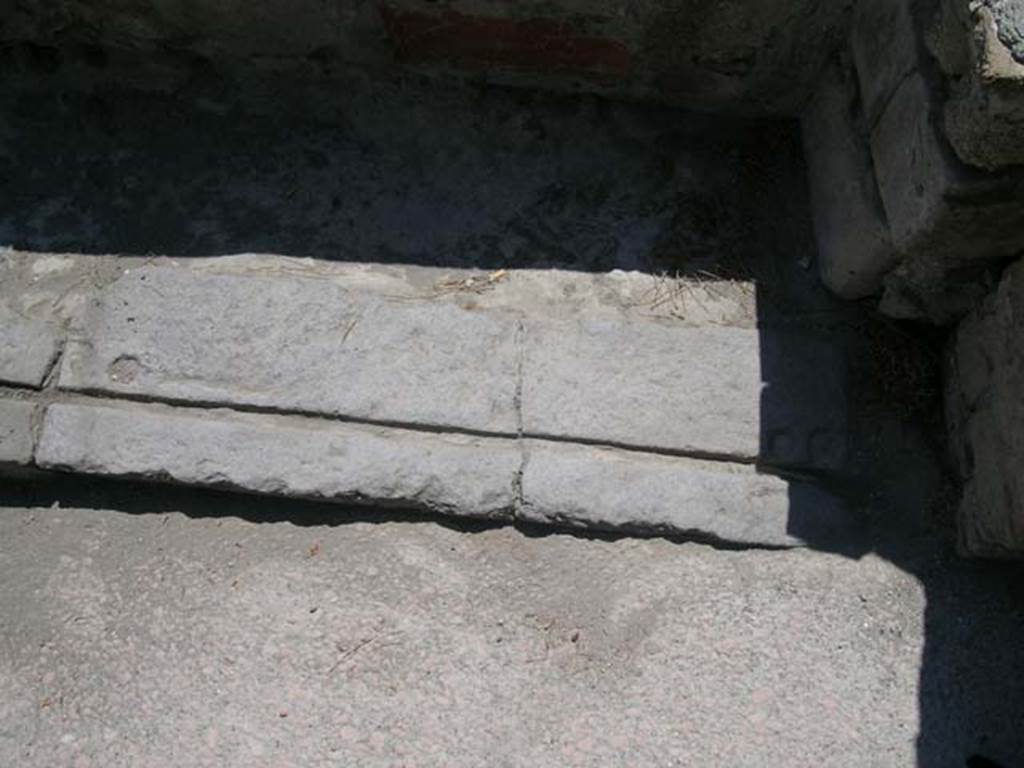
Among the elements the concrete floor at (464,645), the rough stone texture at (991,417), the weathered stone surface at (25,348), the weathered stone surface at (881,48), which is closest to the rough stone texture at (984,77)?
the weathered stone surface at (881,48)

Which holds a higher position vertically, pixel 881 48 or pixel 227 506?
pixel 881 48

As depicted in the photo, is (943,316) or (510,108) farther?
(510,108)

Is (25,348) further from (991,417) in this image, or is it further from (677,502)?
(991,417)

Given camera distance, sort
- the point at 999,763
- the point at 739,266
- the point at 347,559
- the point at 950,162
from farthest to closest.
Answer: the point at 739,266, the point at 347,559, the point at 999,763, the point at 950,162

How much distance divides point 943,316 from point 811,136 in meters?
0.75

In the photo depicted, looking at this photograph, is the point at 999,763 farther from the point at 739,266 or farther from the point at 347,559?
the point at 347,559

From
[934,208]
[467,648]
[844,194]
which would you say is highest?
[934,208]

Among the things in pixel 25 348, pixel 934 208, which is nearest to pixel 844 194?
pixel 934 208

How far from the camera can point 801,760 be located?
2.85 m

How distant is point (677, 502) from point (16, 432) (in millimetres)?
1906

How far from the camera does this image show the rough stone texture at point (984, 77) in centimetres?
231

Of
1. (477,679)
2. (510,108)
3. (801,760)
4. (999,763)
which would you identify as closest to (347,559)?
(477,679)

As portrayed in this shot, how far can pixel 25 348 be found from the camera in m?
3.19

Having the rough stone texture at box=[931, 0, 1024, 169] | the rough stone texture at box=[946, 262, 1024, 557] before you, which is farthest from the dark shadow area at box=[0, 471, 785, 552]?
the rough stone texture at box=[931, 0, 1024, 169]
